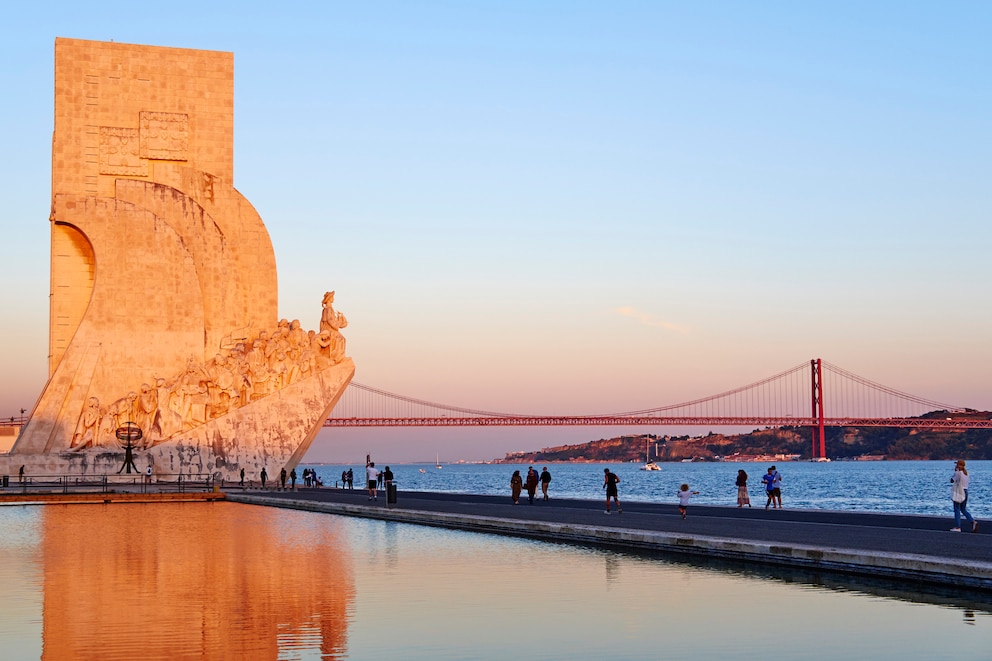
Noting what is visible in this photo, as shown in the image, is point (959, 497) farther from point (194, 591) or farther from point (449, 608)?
point (194, 591)

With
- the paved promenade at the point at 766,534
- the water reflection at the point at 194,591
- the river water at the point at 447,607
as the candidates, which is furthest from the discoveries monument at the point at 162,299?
the river water at the point at 447,607

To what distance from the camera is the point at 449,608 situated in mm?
7215

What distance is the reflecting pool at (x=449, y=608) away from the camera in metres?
5.84

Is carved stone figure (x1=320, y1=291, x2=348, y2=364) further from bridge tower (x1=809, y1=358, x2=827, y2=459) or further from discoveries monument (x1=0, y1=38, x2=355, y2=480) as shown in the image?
bridge tower (x1=809, y1=358, x2=827, y2=459)

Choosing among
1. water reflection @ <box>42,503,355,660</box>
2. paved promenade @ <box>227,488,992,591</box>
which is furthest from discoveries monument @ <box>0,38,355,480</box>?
water reflection @ <box>42,503,355,660</box>

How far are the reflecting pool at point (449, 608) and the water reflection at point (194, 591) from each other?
0.8 inches

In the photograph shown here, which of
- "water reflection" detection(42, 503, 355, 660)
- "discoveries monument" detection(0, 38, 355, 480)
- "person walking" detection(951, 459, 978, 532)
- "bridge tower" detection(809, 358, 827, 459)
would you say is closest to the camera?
"water reflection" detection(42, 503, 355, 660)

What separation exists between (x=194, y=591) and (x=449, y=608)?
1.82 metres

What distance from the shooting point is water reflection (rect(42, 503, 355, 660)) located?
5.96 m

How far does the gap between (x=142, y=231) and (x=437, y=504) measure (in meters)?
15.5

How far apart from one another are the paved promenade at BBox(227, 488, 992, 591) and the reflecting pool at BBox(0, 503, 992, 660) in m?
0.38

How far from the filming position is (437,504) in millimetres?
19016

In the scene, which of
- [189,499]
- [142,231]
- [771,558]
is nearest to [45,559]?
[771,558]

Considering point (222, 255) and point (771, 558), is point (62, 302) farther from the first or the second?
point (771, 558)
